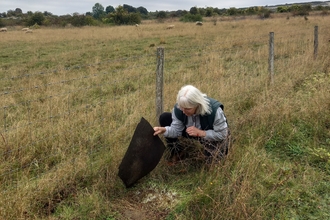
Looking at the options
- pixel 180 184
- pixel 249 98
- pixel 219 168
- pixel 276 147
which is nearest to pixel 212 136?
pixel 219 168

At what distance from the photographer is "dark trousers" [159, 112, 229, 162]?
3.07m

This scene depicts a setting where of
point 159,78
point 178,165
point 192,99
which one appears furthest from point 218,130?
point 159,78

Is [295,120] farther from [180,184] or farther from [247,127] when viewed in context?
[180,184]

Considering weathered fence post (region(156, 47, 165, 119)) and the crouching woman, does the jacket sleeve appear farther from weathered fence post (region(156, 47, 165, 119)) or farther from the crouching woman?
weathered fence post (region(156, 47, 165, 119))

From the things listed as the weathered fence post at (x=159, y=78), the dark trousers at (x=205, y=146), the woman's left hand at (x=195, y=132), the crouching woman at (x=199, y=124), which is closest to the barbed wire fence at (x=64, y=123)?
the weathered fence post at (x=159, y=78)

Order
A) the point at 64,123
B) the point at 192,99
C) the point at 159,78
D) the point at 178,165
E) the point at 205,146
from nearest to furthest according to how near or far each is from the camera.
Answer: the point at 192,99
the point at 205,146
the point at 178,165
the point at 159,78
the point at 64,123

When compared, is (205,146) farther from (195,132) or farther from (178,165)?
(178,165)

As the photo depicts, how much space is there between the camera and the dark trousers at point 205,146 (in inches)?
121

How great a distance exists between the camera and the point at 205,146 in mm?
3203

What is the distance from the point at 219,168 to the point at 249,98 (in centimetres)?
250

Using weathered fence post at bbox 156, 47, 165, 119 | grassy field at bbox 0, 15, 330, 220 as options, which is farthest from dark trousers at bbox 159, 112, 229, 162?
weathered fence post at bbox 156, 47, 165, 119

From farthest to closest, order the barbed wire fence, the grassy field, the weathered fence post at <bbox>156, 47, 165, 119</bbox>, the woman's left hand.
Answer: the weathered fence post at <bbox>156, 47, 165, 119</bbox>, the barbed wire fence, the woman's left hand, the grassy field

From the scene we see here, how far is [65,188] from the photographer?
9.69 ft

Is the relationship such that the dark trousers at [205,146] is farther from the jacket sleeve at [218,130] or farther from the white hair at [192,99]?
the white hair at [192,99]
